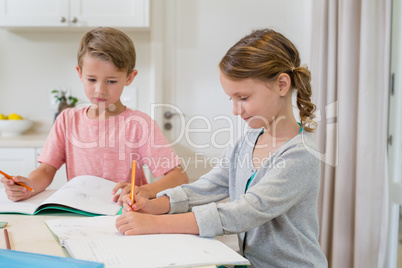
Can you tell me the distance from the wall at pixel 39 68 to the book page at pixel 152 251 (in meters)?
2.13

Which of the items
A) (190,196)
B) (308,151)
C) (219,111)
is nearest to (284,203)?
(308,151)

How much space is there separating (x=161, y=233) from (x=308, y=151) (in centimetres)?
38

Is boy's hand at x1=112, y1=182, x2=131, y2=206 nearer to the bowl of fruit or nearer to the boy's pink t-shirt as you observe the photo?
the boy's pink t-shirt

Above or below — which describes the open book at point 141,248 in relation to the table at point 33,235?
above

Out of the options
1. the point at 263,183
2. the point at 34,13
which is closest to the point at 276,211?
the point at 263,183

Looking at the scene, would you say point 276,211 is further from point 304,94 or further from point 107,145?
point 107,145

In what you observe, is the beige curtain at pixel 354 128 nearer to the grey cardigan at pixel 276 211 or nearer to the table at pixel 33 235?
the grey cardigan at pixel 276 211

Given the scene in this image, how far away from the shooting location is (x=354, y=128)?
1.97 metres

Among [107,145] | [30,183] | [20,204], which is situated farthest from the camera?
[107,145]

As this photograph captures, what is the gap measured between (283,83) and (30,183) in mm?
764

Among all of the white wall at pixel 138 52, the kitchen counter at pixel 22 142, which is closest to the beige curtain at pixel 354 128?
the white wall at pixel 138 52

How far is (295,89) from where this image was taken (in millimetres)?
1073

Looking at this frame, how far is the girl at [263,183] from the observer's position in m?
0.86

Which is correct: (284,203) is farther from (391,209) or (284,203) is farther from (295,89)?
(391,209)
